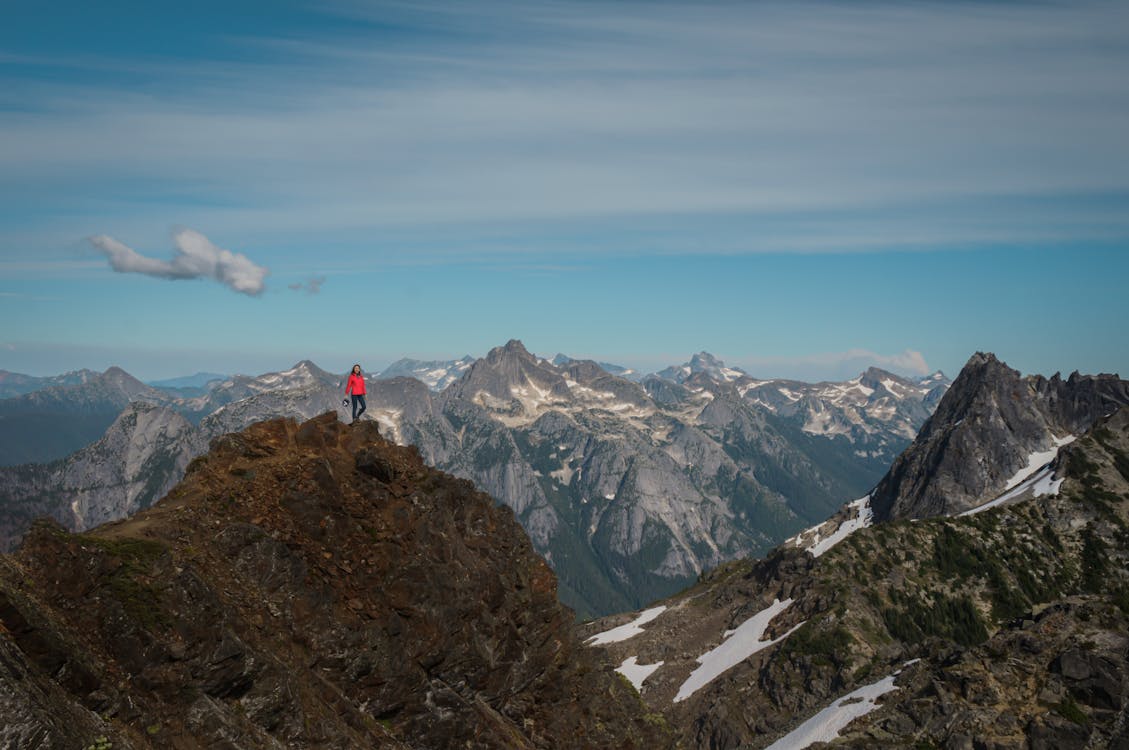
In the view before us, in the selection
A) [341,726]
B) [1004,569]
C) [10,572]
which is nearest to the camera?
[10,572]

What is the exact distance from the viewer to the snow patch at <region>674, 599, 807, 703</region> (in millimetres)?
154500

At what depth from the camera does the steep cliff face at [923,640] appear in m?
71.1

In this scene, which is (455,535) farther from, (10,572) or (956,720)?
(956,720)

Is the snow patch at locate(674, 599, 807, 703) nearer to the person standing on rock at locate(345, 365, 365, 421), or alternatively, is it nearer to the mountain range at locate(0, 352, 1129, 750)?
the mountain range at locate(0, 352, 1129, 750)

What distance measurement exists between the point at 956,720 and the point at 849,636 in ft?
276

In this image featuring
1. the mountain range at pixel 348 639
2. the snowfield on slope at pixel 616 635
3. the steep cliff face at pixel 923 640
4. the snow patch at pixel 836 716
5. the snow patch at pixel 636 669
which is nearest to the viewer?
the mountain range at pixel 348 639

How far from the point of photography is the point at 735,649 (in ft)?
534

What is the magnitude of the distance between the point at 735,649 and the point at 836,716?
2799 inches

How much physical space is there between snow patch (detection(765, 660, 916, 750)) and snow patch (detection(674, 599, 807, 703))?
→ 52.8 meters

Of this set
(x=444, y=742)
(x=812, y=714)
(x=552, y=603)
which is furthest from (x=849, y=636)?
(x=444, y=742)

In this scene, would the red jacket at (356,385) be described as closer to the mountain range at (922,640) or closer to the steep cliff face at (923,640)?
the mountain range at (922,640)

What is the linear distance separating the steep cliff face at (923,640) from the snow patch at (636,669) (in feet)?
1.51

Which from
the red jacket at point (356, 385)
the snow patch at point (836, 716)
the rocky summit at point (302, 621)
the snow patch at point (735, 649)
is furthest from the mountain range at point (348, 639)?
the snow patch at point (735, 649)

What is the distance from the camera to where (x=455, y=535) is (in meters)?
43.4
